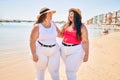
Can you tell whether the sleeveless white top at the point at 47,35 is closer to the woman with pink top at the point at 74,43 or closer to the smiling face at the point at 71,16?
the woman with pink top at the point at 74,43

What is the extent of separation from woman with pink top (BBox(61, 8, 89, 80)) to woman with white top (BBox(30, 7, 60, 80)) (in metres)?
0.19

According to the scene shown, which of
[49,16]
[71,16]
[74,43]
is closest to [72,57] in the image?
[74,43]

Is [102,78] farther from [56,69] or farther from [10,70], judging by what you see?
[10,70]

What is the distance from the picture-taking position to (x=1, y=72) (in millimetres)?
7660

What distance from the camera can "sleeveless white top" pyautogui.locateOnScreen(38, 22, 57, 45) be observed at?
454 centimetres

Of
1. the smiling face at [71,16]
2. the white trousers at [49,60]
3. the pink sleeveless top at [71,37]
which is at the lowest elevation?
the white trousers at [49,60]

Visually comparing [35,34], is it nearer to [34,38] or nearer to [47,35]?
[34,38]

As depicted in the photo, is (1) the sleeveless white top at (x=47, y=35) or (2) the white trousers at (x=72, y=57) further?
(2) the white trousers at (x=72, y=57)

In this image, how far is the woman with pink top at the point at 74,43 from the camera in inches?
183

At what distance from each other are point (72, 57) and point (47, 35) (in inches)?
24.3

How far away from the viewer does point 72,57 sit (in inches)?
185

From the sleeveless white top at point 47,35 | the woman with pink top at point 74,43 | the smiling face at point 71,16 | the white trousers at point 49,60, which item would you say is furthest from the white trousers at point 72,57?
the smiling face at point 71,16

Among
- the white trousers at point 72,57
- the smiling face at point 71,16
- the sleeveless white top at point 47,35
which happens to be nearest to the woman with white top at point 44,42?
the sleeveless white top at point 47,35

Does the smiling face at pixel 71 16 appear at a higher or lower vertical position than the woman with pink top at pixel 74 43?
higher
